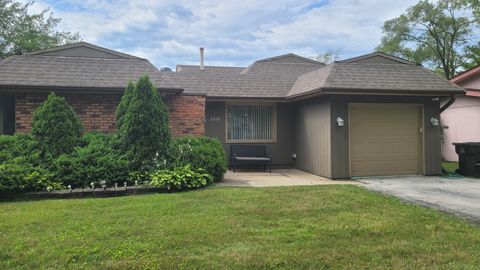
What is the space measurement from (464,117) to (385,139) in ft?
20.8

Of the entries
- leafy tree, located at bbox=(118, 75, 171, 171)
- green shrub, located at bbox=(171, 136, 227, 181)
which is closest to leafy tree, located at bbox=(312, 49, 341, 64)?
green shrub, located at bbox=(171, 136, 227, 181)

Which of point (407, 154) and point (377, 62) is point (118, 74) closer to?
point (377, 62)

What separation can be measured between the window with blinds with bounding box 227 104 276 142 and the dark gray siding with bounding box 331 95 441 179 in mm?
3186

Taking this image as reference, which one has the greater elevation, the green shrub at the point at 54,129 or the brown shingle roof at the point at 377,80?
the brown shingle roof at the point at 377,80

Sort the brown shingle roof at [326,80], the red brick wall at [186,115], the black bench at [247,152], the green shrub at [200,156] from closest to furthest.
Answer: the green shrub at [200,156], the brown shingle roof at [326,80], the red brick wall at [186,115], the black bench at [247,152]

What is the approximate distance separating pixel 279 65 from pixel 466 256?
39.9ft

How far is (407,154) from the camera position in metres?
11.0

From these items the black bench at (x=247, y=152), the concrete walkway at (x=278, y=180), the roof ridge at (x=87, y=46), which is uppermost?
the roof ridge at (x=87, y=46)

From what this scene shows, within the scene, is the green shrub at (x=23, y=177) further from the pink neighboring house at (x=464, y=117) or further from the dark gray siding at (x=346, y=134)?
the pink neighboring house at (x=464, y=117)

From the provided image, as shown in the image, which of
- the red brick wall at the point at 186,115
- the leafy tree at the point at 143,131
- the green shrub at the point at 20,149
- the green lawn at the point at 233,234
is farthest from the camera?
the red brick wall at the point at 186,115

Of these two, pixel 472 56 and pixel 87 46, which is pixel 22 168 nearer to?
pixel 87 46

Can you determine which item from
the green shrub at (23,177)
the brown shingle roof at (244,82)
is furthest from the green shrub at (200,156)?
the brown shingle roof at (244,82)

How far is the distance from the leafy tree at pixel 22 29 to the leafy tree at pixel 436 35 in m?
23.3

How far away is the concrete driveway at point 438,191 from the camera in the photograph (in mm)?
6668
